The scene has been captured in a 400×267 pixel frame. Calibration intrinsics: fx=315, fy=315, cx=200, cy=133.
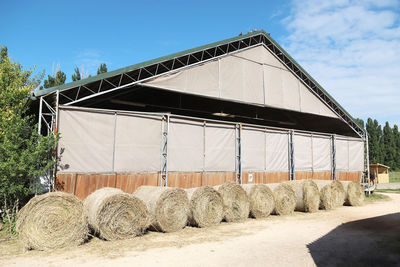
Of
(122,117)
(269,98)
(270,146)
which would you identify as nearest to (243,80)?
(269,98)

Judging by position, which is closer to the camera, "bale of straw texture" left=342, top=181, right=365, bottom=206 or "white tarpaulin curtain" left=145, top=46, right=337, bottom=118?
"white tarpaulin curtain" left=145, top=46, right=337, bottom=118

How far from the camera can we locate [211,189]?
39.9ft

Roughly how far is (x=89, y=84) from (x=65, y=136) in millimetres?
2467

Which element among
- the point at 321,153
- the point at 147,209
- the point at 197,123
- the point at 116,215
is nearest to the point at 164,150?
the point at 197,123

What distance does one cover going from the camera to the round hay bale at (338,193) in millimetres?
17406

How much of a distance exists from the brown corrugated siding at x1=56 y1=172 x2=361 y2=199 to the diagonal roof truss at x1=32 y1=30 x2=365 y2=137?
3088 millimetres

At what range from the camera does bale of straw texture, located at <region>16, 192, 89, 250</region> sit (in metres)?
8.35

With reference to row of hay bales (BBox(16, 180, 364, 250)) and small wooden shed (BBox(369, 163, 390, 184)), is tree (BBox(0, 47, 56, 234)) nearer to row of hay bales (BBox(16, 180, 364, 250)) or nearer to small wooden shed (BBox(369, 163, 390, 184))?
row of hay bales (BBox(16, 180, 364, 250))

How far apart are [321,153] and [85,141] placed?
1631cm

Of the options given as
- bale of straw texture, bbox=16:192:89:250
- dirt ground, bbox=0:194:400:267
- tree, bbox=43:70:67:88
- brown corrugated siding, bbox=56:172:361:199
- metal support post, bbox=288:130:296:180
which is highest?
tree, bbox=43:70:67:88

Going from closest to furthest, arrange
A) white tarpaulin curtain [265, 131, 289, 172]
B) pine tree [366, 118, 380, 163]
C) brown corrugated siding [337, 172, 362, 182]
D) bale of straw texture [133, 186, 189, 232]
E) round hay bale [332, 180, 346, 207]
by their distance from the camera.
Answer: bale of straw texture [133, 186, 189, 232], round hay bale [332, 180, 346, 207], white tarpaulin curtain [265, 131, 289, 172], brown corrugated siding [337, 172, 362, 182], pine tree [366, 118, 380, 163]

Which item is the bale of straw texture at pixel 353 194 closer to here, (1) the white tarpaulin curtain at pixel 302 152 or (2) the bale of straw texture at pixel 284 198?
(1) the white tarpaulin curtain at pixel 302 152

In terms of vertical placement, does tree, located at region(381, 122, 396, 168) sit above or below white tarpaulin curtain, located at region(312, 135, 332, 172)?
above

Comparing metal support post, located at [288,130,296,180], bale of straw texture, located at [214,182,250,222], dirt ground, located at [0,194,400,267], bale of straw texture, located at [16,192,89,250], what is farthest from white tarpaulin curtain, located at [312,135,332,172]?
bale of straw texture, located at [16,192,89,250]
